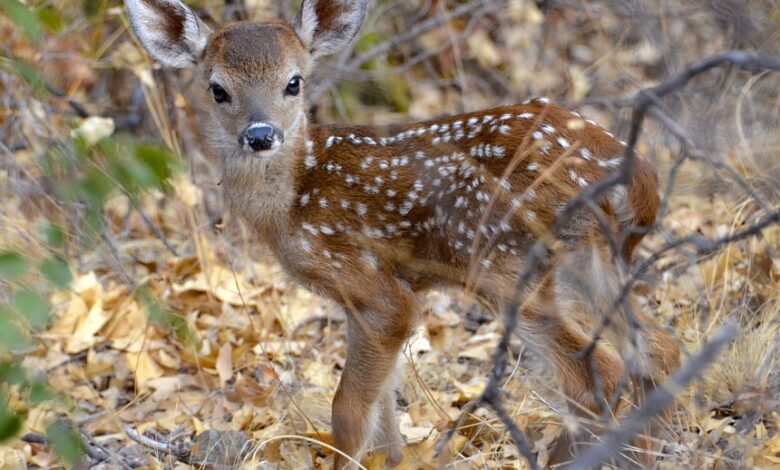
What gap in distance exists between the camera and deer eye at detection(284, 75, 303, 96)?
4473 millimetres

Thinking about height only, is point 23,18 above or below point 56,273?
above

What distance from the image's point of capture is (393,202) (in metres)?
4.22

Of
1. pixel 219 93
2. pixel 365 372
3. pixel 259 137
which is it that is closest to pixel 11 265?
pixel 259 137

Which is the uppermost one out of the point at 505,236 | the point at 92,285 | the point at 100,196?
the point at 100,196

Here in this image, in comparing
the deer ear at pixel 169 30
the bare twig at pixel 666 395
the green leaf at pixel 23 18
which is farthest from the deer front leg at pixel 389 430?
the green leaf at pixel 23 18

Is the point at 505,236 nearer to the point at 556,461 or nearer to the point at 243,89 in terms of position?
the point at 556,461

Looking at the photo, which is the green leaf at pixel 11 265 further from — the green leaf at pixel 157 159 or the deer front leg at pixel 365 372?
the deer front leg at pixel 365 372

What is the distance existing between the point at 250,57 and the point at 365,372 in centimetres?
139

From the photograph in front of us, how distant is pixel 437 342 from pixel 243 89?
1709mm

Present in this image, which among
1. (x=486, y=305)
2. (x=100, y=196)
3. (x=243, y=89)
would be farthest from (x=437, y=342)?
(x=100, y=196)

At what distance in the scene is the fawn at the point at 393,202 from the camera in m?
3.84

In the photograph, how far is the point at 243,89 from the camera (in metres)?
4.39

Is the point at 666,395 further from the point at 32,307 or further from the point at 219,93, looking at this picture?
the point at 219,93

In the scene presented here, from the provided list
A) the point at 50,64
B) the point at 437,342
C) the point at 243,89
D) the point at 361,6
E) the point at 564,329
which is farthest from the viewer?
the point at 50,64
